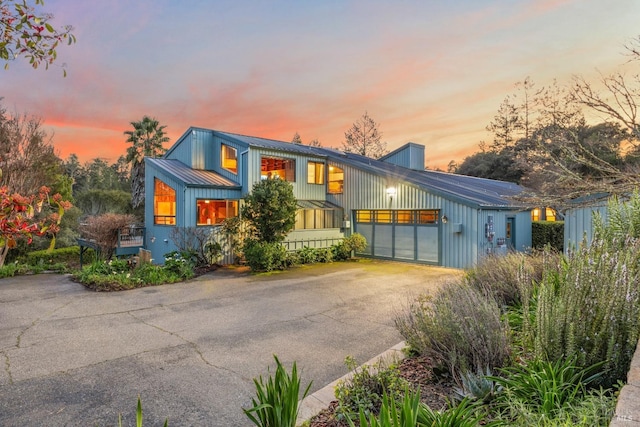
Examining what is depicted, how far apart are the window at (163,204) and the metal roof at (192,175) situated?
0.70 m

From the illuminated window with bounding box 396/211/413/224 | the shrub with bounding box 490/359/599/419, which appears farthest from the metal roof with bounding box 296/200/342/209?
the shrub with bounding box 490/359/599/419

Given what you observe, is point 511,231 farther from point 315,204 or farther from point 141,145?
point 141,145

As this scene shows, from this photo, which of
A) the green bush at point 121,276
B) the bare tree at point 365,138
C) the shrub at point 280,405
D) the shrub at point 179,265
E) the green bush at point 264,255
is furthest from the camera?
the bare tree at point 365,138

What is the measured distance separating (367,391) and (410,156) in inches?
703

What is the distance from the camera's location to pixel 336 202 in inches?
652

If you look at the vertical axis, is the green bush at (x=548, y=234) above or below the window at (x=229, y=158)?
below

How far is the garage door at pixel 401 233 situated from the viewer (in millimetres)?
13281

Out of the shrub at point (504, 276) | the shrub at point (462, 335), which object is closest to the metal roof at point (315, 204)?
the shrub at point (504, 276)

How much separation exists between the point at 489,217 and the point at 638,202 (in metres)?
8.18

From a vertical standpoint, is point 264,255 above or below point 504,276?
below

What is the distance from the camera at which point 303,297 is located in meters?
8.26

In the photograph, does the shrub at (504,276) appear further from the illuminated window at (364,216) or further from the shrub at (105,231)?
the shrub at (105,231)

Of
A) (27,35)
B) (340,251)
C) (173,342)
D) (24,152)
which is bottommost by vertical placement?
(173,342)

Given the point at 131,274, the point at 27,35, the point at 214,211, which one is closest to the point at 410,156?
the point at 214,211
